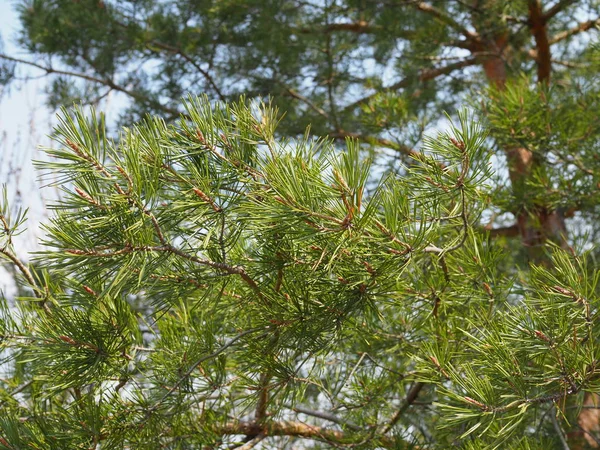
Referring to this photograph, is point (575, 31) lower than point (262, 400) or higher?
higher

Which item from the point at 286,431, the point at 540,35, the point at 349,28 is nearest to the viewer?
the point at 286,431

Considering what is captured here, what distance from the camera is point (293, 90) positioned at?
2555 millimetres

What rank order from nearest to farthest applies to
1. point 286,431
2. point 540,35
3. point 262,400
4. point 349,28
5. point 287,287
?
point 287,287 → point 262,400 → point 286,431 → point 540,35 → point 349,28

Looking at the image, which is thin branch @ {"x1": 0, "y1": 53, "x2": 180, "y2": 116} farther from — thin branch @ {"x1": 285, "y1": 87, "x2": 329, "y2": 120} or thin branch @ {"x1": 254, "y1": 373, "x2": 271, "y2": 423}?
thin branch @ {"x1": 254, "y1": 373, "x2": 271, "y2": 423}

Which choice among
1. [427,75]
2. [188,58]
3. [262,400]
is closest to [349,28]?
[427,75]

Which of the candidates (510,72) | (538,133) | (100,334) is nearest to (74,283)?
(100,334)

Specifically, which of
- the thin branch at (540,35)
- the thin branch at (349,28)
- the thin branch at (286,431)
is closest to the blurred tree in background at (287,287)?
the thin branch at (286,431)

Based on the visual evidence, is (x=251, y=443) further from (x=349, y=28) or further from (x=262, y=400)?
(x=349, y=28)

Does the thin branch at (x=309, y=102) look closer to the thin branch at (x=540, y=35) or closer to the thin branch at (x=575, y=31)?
the thin branch at (x=540, y=35)

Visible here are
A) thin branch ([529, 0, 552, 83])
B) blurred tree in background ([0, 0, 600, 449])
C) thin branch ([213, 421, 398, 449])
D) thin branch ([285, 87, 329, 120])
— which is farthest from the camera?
thin branch ([285, 87, 329, 120])

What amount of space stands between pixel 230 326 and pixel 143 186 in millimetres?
452

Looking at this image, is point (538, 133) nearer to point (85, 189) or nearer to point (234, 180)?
point (234, 180)

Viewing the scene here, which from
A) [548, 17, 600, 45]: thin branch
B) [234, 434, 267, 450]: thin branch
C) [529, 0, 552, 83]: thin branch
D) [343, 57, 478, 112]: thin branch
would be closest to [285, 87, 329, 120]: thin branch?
[343, 57, 478, 112]: thin branch

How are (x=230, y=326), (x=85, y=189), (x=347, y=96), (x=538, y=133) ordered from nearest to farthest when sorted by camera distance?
(x=85, y=189), (x=230, y=326), (x=538, y=133), (x=347, y=96)
